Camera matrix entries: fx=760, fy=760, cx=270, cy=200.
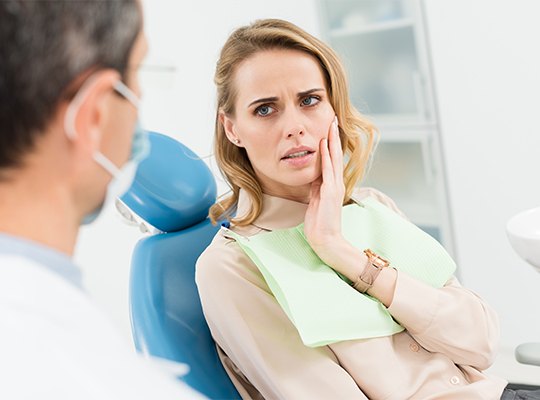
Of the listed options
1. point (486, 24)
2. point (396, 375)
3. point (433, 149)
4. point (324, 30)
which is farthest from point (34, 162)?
point (324, 30)

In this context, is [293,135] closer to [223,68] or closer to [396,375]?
[223,68]

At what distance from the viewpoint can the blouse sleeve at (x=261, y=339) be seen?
1.30m

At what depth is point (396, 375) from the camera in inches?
53.5

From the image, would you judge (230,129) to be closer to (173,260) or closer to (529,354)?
(173,260)

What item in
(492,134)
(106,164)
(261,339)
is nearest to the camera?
(106,164)

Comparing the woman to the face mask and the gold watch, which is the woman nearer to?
the gold watch

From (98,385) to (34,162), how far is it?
0.71ft

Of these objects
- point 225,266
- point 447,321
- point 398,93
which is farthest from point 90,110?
point 398,93

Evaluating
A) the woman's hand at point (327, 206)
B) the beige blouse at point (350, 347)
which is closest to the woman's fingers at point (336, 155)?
the woman's hand at point (327, 206)

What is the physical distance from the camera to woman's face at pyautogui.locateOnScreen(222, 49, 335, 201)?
56.8 inches

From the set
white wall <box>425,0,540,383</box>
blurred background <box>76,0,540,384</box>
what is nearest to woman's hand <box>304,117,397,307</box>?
blurred background <box>76,0,540,384</box>

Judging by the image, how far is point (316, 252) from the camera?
4.65 feet

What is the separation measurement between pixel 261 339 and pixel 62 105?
72 centimetres

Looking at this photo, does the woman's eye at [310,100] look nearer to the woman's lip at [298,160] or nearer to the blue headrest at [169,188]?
the woman's lip at [298,160]
